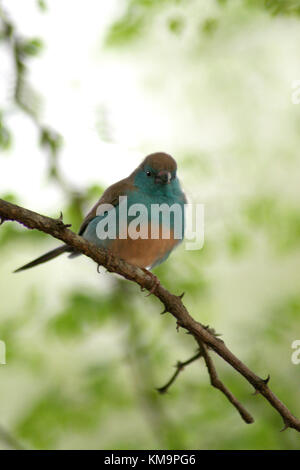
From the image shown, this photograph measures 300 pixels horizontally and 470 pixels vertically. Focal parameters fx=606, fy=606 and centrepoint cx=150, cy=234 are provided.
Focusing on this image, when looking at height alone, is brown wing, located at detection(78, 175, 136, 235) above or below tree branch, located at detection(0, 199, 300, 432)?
above

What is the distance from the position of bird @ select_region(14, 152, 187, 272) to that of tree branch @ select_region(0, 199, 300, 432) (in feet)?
2.20

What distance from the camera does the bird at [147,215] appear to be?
2.99 m

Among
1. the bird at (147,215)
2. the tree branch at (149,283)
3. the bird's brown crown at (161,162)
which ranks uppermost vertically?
the bird's brown crown at (161,162)

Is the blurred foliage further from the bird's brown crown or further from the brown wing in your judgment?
the bird's brown crown

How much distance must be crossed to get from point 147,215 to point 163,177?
0.20 m

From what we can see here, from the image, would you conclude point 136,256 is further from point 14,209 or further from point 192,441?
point 192,441

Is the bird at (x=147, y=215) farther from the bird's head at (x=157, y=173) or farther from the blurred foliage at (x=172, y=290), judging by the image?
the blurred foliage at (x=172, y=290)

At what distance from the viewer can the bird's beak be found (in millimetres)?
2984

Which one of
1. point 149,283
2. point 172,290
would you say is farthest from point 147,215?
point 172,290

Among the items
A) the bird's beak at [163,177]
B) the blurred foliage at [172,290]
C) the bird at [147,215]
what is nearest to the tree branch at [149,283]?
the bird at [147,215]

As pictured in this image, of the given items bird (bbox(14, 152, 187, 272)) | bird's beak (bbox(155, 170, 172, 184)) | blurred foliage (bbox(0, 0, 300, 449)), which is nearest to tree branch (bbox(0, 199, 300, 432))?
bird (bbox(14, 152, 187, 272))

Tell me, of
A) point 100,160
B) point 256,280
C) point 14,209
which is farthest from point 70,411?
point 256,280

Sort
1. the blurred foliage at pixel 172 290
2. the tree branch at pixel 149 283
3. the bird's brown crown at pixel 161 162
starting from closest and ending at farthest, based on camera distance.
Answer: the tree branch at pixel 149 283 < the bird's brown crown at pixel 161 162 < the blurred foliage at pixel 172 290
